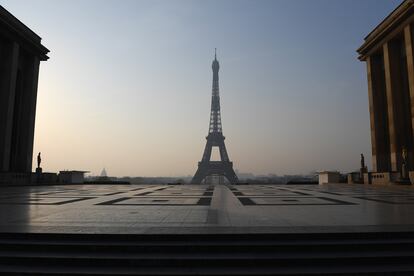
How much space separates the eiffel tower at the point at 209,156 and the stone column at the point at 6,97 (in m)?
52.4

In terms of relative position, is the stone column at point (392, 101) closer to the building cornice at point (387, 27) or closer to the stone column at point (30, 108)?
the building cornice at point (387, 27)

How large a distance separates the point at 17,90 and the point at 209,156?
5783 centimetres

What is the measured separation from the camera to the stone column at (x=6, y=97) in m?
30.5

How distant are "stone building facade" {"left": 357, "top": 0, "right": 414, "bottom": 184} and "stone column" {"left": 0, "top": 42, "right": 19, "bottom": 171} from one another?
33091 mm

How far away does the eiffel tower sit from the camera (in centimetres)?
8312

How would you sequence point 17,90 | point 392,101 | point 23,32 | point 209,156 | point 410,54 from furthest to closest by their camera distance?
point 209,156
point 17,90
point 392,101
point 23,32
point 410,54

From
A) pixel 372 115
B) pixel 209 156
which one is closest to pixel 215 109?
pixel 209 156

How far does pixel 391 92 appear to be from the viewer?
108 ft

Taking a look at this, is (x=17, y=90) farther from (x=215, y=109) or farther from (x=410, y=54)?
(x=215, y=109)

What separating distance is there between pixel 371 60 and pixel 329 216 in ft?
114

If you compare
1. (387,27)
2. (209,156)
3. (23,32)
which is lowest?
(209,156)
